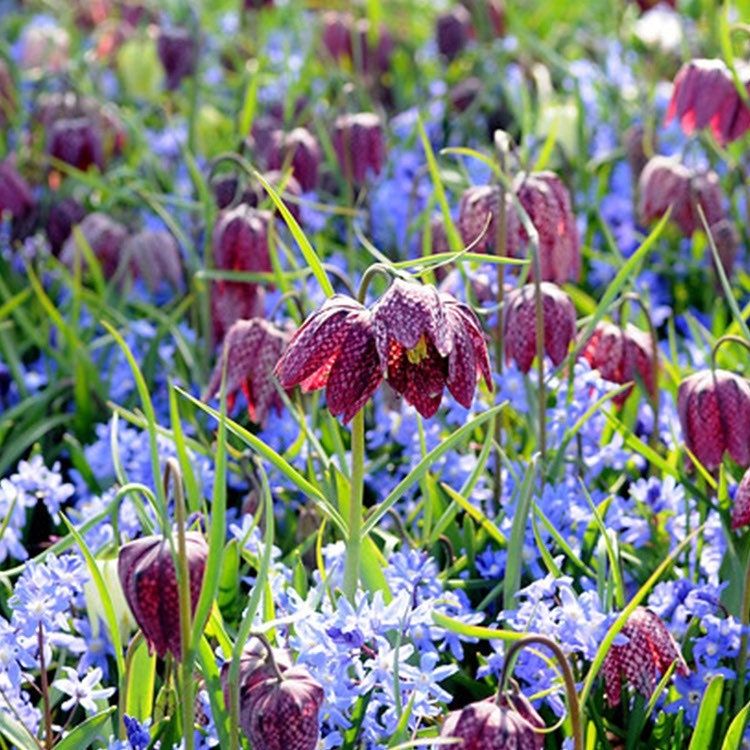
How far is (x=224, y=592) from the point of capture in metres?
1.74

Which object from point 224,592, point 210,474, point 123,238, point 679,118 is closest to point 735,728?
point 224,592

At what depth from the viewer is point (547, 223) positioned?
2096mm

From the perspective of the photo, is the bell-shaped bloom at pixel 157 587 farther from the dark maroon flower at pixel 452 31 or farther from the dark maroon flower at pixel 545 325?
the dark maroon flower at pixel 452 31

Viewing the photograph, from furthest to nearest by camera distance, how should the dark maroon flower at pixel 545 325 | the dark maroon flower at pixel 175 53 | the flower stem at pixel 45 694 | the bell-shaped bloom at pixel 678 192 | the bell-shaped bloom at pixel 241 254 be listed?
the dark maroon flower at pixel 175 53 → the bell-shaped bloom at pixel 678 192 → the bell-shaped bloom at pixel 241 254 → the dark maroon flower at pixel 545 325 → the flower stem at pixel 45 694

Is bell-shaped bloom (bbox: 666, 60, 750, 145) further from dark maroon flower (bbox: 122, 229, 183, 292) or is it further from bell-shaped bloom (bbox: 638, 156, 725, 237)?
dark maroon flower (bbox: 122, 229, 183, 292)

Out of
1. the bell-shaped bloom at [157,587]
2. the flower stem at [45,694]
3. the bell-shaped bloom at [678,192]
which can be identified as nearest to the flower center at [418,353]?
the bell-shaped bloom at [157,587]

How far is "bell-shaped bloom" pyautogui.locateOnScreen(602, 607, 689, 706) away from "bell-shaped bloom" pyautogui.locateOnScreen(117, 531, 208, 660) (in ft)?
1.36

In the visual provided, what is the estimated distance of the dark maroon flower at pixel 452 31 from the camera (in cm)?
367

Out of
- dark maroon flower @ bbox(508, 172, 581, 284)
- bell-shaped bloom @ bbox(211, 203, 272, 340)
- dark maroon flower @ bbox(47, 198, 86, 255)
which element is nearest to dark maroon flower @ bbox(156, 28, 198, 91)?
dark maroon flower @ bbox(47, 198, 86, 255)

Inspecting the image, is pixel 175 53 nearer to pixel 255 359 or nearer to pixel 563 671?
pixel 255 359

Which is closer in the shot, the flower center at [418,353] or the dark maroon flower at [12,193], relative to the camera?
the flower center at [418,353]

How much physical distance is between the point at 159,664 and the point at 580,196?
5.18 feet

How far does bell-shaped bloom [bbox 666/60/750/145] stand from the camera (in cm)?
236

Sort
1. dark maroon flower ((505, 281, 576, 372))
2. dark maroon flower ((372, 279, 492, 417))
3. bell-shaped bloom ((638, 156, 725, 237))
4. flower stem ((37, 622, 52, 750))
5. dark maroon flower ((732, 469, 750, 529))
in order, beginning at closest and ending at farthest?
dark maroon flower ((372, 279, 492, 417)), flower stem ((37, 622, 52, 750)), dark maroon flower ((732, 469, 750, 529)), dark maroon flower ((505, 281, 576, 372)), bell-shaped bloom ((638, 156, 725, 237))
